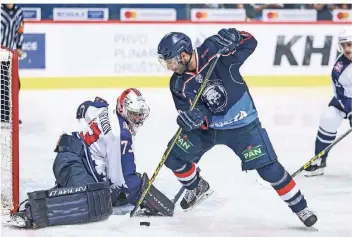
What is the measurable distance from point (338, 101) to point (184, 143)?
4.67ft

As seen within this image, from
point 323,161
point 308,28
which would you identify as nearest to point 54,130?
point 323,161

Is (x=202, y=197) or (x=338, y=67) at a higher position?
(x=338, y=67)

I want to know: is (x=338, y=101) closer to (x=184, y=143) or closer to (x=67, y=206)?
(x=184, y=143)

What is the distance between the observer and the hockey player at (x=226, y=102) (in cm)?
373

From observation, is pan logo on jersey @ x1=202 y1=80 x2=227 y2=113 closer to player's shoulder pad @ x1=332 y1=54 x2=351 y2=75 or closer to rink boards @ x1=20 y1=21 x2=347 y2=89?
player's shoulder pad @ x1=332 y1=54 x2=351 y2=75

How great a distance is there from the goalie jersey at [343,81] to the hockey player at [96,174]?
4.52 ft

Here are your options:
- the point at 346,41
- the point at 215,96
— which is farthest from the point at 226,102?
the point at 346,41

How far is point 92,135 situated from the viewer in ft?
13.5

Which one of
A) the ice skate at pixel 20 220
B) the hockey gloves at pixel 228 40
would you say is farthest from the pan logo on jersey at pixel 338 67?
the ice skate at pixel 20 220

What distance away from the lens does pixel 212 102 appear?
3.83m

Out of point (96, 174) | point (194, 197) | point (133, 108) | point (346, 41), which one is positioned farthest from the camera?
point (346, 41)

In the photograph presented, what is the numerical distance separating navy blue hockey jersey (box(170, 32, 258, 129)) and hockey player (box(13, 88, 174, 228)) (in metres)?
0.22

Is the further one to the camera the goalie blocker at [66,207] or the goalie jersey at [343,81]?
the goalie jersey at [343,81]

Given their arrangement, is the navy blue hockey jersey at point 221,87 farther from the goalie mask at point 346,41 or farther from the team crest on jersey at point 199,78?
the goalie mask at point 346,41
